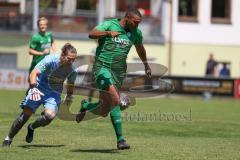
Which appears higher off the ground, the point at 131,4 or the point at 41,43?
the point at 131,4

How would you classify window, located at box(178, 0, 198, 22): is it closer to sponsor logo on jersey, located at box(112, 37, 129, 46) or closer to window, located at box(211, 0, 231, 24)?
window, located at box(211, 0, 231, 24)

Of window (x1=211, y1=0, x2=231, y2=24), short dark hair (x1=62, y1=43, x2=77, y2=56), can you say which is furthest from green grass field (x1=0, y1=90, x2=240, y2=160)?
window (x1=211, y1=0, x2=231, y2=24)

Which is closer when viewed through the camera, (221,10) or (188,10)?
(188,10)

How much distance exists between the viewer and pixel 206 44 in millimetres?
52344

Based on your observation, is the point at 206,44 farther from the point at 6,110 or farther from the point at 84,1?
the point at 6,110

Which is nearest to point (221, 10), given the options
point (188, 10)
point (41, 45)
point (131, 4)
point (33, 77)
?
point (188, 10)

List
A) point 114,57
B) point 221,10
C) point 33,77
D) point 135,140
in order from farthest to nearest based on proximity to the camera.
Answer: point 221,10, point 135,140, point 114,57, point 33,77

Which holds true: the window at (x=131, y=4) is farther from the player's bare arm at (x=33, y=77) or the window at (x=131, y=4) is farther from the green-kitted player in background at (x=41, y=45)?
the player's bare arm at (x=33, y=77)

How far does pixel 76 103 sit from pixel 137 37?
6091 millimetres

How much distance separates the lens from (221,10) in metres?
53.6

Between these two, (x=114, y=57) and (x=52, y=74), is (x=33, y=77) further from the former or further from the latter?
(x=114, y=57)

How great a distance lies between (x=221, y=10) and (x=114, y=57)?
134ft

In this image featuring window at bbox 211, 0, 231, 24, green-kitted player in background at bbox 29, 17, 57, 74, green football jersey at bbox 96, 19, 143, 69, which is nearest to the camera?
green football jersey at bbox 96, 19, 143, 69

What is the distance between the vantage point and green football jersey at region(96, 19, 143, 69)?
13.2 meters
